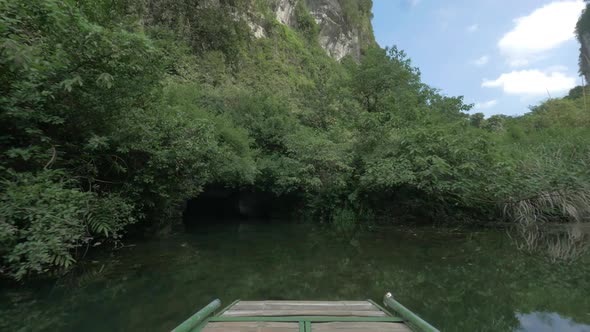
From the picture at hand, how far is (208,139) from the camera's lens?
32.1 ft

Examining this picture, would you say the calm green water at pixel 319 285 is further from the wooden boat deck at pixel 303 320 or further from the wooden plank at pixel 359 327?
the wooden plank at pixel 359 327

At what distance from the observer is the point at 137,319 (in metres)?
4.32

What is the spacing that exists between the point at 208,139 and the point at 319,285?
5492 millimetres

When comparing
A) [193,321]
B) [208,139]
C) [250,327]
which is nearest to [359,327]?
[250,327]

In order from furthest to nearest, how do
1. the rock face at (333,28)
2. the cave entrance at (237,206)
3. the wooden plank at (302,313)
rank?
the rock face at (333,28)
the cave entrance at (237,206)
the wooden plank at (302,313)

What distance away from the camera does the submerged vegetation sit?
5551 mm

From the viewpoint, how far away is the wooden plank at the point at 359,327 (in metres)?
2.74

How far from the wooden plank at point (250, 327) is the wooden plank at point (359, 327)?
0.65 ft

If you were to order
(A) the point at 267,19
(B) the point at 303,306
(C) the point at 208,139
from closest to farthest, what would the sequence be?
(B) the point at 303,306 < (C) the point at 208,139 < (A) the point at 267,19

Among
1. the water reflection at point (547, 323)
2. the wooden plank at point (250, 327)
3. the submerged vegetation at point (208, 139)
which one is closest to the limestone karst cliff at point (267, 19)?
the submerged vegetation at point (208, 139)

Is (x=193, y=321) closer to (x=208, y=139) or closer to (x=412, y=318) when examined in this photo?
(x=412, y=318)

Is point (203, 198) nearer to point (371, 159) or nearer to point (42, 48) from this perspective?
point (371, 159)

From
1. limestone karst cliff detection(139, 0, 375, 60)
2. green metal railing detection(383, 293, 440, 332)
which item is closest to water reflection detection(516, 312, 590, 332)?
green metal railing detection(383, 293, 440, 332)

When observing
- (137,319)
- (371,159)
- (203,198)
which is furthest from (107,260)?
(203,198)
